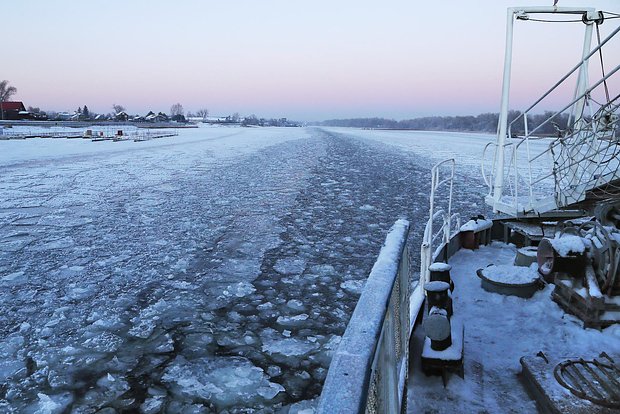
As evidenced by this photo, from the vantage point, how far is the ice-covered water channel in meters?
3.12

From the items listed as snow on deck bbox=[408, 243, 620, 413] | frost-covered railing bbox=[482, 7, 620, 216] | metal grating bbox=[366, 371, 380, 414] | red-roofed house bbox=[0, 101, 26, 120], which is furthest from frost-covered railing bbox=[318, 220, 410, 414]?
red-roofed house bbox=[0, 101, 26, 120]

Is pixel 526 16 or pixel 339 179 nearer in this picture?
pixel 526 16

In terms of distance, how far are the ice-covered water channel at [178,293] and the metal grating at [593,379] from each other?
62.6 inches

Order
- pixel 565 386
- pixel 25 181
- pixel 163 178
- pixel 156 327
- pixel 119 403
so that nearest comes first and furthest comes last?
pixel 565 386 < pixel 119 403 < pixel 156 327 < pixel 25 181 < pixel 163 178

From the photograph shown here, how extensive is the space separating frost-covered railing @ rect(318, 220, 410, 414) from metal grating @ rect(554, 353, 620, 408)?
1670mm

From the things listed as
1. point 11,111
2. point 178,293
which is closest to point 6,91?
point 11,111

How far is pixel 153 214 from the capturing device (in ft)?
28.2

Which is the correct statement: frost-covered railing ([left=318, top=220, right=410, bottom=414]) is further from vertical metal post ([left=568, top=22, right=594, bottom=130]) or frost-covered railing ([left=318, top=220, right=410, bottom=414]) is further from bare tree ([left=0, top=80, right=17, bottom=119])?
bare tree ([left=0, top=80, right=17, bottom=119])

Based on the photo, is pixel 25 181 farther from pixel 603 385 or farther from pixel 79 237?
pixel 603 385

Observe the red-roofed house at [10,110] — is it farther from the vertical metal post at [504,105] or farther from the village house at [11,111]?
the vertical metal post at [504,105]

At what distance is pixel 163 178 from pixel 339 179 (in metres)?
5.74

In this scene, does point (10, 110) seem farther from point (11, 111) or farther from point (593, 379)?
point (593, 379)

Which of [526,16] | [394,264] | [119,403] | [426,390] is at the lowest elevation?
[119,403]

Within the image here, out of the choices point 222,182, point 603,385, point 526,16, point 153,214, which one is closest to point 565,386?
point 603,385
